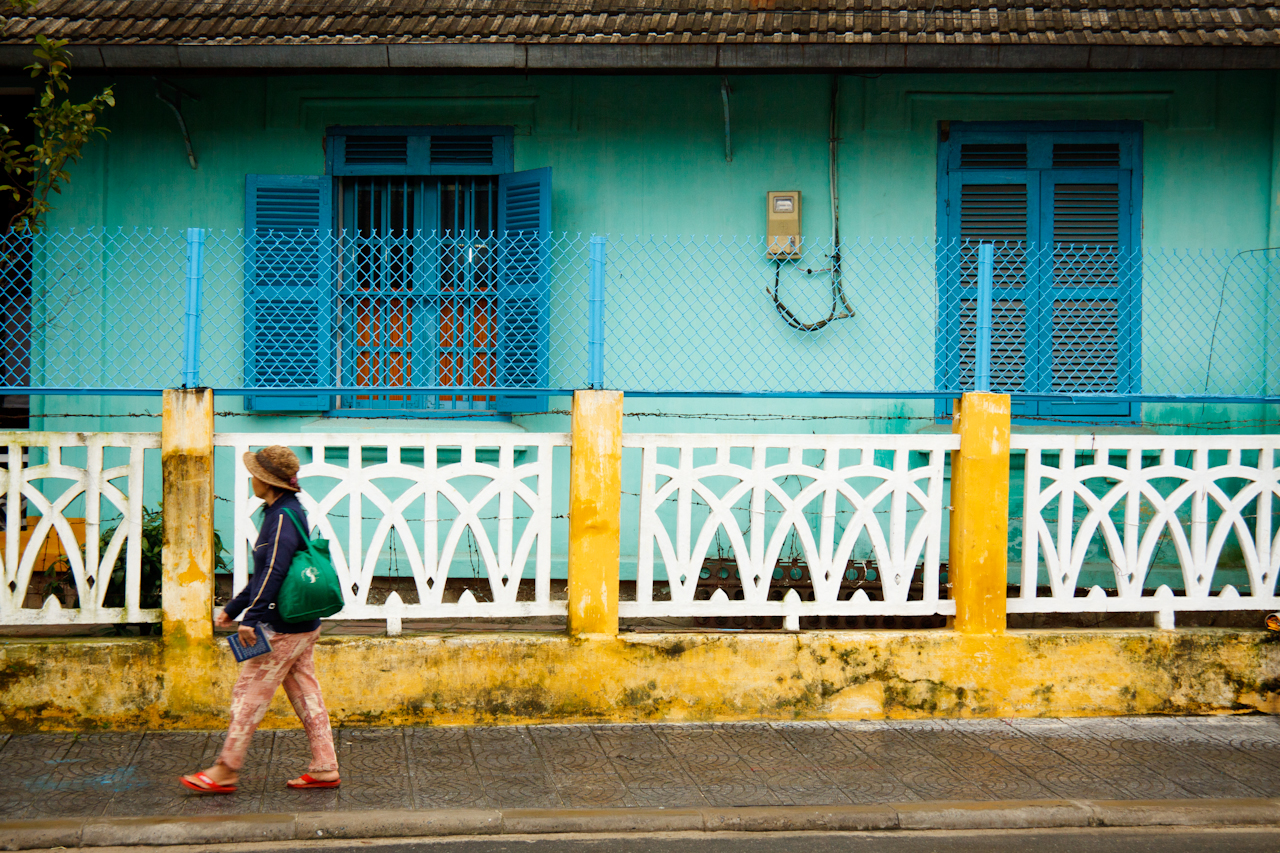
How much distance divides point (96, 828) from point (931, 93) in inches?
264

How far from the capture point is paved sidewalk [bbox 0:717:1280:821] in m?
4.47

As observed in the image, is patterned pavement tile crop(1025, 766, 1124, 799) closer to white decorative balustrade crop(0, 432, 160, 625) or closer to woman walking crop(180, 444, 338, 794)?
woman walking crop(180, 444, 338, 794)

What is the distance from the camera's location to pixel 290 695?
456 cm

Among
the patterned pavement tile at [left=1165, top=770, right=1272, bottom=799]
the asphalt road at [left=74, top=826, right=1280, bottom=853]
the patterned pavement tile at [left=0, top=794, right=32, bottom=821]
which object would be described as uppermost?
the patterned pavement tile at [left=0, top=794, right=32, bottom=821]

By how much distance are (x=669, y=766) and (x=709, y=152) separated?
4492mm

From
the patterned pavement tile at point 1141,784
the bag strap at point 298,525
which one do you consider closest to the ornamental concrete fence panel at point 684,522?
the bag strap at point 298,525

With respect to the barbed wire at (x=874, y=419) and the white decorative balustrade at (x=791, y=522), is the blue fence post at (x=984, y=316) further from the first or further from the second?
the barbed wire at (x=874, y=419)

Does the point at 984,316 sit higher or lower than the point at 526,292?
lower

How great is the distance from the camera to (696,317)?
746 cm

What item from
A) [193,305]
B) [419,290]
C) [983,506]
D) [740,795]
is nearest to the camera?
[740,795]

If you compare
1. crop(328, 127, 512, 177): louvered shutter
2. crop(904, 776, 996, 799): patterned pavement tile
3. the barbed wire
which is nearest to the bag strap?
crop(904, 776, 996, 799): patterned pavement tile

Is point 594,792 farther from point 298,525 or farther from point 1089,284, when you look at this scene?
point 1089,284

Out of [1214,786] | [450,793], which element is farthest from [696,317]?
[1214,786]

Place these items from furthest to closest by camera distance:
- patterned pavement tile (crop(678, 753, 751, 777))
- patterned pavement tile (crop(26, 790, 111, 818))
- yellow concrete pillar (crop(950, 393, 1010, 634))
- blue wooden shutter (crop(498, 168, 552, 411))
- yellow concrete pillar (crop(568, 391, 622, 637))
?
blue wooden shutter (crop(498, 168, 552, 411))
yellow concrete pillar (crop(950, 393, 1010, 634))
yellow concrete pillar (crop(568, 391, 622, 637))
patterned pavement tile (crop(678, 753, 751, 777))
patterned pavement tile (crop(26, 790, 111, 818))
